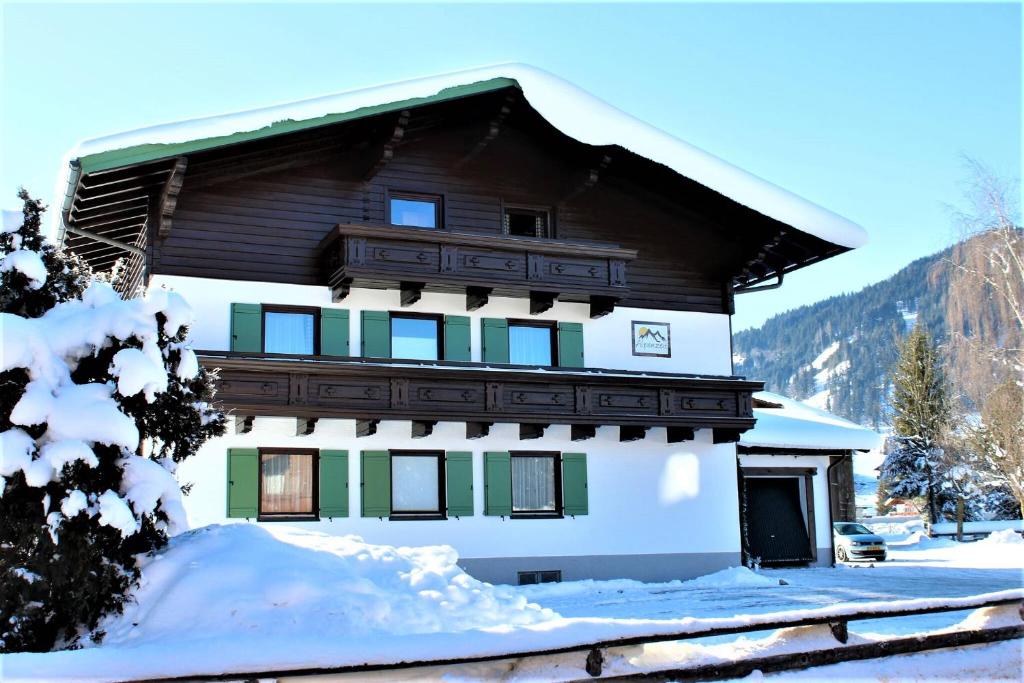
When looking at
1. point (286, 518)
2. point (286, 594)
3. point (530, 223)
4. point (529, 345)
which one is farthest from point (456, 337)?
point (286, 594)

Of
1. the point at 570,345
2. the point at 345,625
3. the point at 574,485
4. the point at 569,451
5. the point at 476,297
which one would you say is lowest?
the point at 345,625

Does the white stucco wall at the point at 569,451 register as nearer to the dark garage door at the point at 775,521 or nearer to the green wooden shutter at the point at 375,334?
the green wooden shutter at the point at 375,334

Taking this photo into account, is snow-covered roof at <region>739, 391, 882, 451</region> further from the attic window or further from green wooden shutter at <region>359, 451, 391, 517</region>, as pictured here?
green wooden shutter at <region>359, 451, 391, 517</region>

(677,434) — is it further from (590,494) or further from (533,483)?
(533,483)

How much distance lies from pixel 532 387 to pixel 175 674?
564 inches

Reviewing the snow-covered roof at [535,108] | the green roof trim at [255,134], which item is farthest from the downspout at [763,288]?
the green roof trim at [255,134]

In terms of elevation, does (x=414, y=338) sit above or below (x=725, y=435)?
above

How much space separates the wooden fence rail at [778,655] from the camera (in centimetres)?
694

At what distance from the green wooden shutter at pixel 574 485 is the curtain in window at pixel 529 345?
195 cm

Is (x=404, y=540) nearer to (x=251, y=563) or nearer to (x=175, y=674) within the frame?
(x=251, y=563)

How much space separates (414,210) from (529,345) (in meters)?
3.46

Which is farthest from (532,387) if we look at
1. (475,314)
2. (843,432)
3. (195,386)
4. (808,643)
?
(808,643)

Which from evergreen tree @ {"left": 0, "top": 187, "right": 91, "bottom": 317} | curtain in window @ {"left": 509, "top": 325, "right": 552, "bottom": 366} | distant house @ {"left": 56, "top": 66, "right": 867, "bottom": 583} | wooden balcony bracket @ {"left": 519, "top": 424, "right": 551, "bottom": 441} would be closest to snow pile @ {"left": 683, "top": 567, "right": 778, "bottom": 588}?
distant house @ {"left": 56, "top": 66, "right": 867, "bottom": 583}

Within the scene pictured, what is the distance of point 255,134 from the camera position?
18.5 m
